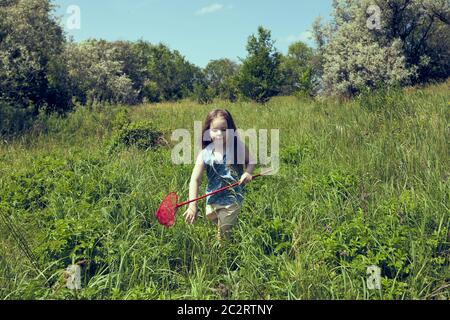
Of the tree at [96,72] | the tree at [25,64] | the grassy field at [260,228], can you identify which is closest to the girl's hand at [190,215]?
the grassy field at [260,228]

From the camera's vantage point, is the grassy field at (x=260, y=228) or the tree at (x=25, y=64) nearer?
the grassy field at (x=260, y=228)

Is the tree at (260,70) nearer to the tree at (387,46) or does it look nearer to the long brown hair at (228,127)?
the tree at (387,46)

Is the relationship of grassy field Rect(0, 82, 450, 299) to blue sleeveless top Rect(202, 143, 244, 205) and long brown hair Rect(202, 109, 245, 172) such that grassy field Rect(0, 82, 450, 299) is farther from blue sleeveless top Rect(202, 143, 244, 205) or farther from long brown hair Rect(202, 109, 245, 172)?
long brown hair Rect(202, 109, 245, 172)

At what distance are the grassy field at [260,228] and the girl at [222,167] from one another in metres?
0.14

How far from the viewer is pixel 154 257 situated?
301 centimetres

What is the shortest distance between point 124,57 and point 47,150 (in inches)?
981

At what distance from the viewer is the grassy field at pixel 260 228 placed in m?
2.69

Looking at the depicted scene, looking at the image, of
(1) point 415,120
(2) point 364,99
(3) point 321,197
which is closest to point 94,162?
(3) point 321,197

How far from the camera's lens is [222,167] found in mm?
3590

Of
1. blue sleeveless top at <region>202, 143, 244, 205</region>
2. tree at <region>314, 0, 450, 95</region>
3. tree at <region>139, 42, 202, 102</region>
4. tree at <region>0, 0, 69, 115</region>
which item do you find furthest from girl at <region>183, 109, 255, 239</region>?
tree at <region>139, 42, 202, 102</region>

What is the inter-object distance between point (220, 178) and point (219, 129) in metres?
0.45

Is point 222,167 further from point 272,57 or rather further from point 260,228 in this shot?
point 272,57

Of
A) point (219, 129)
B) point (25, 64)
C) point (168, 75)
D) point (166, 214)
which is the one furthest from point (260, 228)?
point (168, 75)
